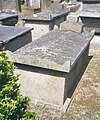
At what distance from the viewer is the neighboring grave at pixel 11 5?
152 feet

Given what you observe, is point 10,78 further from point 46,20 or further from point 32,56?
point 46,20

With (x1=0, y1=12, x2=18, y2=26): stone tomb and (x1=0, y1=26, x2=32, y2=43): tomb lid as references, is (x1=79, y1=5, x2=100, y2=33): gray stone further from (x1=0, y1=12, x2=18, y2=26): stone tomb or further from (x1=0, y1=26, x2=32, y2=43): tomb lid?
(x1=0, y1=12, x2=18, y2=26): stone tomb

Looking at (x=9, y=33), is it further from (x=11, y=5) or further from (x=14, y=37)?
(x=11, y=5)

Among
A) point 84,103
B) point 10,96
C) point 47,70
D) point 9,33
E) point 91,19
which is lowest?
point 84,103

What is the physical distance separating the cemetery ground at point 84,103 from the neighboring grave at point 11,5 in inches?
1239

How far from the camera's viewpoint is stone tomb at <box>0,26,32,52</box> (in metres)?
18.7

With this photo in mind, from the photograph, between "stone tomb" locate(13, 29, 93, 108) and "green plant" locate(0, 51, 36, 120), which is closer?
"green plant" locate(0, 51, 36, 120)

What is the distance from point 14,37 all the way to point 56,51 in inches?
226

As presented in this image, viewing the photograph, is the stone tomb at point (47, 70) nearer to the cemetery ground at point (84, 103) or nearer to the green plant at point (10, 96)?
the cemetery ground at point (84, 103)

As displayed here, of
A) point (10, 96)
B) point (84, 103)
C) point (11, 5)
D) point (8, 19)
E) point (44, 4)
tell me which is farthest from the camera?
point (44, 4)

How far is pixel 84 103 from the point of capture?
15.1 metres

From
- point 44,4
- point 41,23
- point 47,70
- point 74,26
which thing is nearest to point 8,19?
point 41,23

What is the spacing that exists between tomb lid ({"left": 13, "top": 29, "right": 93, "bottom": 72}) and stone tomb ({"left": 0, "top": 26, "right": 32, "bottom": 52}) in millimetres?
2452

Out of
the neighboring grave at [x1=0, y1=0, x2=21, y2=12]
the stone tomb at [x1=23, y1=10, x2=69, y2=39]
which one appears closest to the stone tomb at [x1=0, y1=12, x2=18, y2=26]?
the stone tomb at [x1=23, y1=10, x2=69, y2=39]
